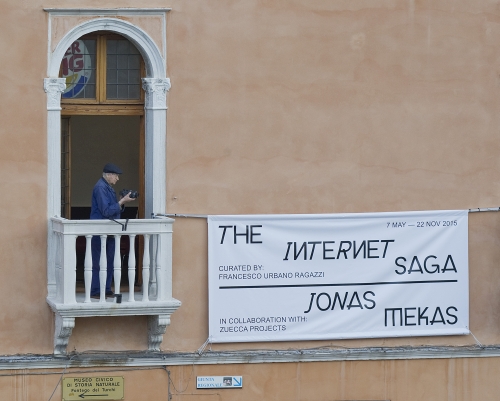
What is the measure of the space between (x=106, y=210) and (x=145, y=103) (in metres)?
1.35

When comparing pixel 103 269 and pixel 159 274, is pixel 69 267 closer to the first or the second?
pixel 103 269

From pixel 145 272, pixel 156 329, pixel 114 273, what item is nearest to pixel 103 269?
pixel 114 273

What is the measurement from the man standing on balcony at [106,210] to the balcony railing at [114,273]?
23cm

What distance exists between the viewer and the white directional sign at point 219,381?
45.5 feet

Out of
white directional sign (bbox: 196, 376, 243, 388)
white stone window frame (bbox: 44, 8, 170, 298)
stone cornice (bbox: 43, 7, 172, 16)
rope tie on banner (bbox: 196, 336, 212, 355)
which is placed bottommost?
white directional sign (bbox: 196, 376, 243, 388)

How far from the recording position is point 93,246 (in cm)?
1362

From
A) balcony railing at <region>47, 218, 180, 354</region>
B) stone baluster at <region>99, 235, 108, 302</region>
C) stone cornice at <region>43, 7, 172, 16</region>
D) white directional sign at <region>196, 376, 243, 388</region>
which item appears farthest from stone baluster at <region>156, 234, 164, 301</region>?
stone cornice at <region>43, 7, 172, 16</region>

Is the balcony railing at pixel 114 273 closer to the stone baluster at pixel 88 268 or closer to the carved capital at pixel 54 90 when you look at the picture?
the stone baluster at pixel 88 268

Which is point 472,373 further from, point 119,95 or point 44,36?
point 44,36

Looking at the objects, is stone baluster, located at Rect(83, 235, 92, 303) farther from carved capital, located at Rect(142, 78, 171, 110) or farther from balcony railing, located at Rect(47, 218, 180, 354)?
carved capital, located at Rect(142, 78, 171, 110)

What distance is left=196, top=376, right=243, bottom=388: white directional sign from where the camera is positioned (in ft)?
45.5

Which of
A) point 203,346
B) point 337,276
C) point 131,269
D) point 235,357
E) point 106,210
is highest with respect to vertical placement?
point 106,210

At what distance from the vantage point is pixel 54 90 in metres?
13.5

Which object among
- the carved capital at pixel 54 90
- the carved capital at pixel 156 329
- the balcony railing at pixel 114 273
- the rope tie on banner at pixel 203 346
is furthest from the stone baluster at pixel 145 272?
the carved capital at pixel 54 90
